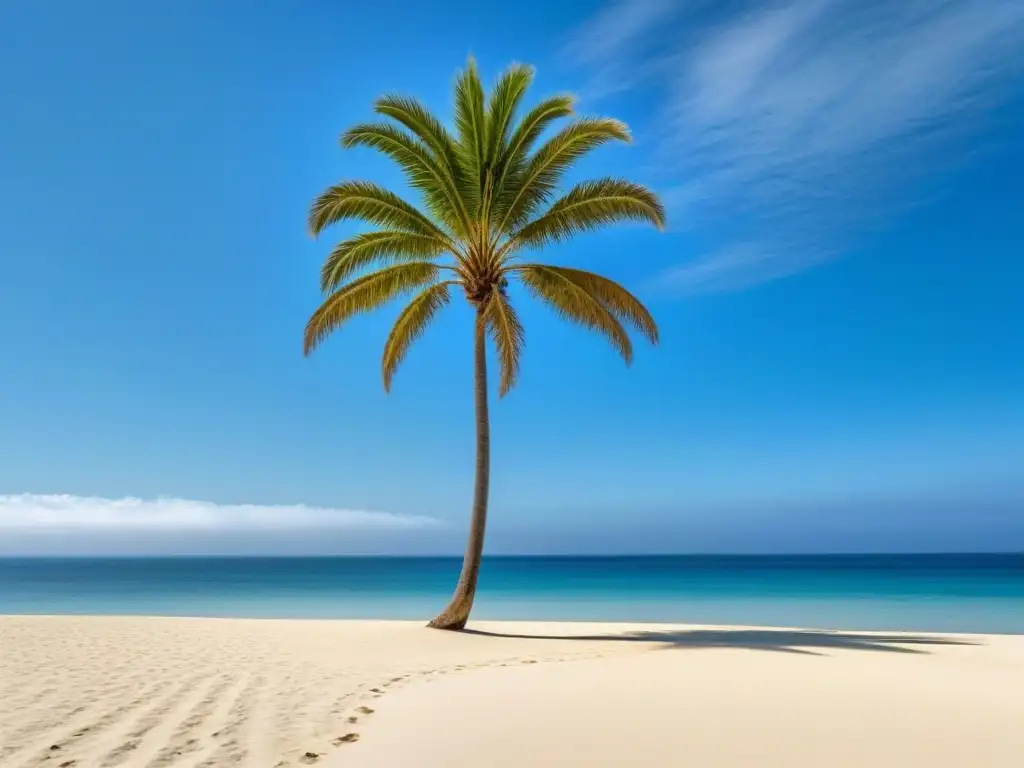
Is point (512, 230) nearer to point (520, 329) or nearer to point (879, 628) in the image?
point (520, 329)

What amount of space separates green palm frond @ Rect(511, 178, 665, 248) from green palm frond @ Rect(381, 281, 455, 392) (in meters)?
1.96

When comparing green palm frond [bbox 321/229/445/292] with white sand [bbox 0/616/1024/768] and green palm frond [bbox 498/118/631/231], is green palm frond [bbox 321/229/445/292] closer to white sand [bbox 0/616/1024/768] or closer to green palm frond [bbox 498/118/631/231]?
green palm frond [bbox 498/118/631/231]

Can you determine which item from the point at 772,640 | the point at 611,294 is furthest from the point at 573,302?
the point at 772,640

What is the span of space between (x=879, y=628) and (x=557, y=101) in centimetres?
1835

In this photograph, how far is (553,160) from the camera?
1420 cm

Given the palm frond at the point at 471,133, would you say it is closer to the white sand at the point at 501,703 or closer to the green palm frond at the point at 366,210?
the green palm frond at the point at 366,210

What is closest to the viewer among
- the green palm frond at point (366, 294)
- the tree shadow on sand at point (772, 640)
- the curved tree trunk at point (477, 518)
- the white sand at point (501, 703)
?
the white sand at point (501, 703)

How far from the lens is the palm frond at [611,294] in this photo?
14375 mm

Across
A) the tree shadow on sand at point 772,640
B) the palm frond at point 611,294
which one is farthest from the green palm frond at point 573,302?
the tree shadow on sand at point 772,640

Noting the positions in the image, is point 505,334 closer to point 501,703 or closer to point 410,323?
point 410,323

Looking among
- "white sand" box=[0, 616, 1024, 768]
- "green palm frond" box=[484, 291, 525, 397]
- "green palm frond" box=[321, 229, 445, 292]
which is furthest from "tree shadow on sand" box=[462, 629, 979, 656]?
"green palm frond" box=[321, 229, 445, 292]

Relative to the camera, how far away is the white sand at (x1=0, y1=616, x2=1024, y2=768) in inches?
201

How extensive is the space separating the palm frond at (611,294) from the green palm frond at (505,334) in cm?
85

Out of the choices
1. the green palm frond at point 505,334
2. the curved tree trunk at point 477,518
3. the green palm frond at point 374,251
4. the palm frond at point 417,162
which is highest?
the palm frond at point 417,162
